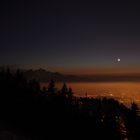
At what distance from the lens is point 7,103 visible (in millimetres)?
52500

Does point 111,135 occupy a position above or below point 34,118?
below

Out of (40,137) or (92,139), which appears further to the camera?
(92,139)

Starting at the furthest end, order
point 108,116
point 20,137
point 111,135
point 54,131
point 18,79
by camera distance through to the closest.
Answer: point 18,79 → point 108,116 → point 111,135 → point 54,131 → point 20,137

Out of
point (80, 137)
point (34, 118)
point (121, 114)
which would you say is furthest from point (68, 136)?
point (121, 114)

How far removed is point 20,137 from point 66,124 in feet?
50.5

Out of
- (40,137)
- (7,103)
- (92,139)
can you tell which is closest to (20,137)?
(40,137)

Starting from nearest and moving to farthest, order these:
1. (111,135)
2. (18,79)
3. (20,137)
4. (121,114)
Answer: (20,137), (111,135), (18,79), (121,114)

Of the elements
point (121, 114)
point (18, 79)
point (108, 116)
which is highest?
point (18, 79)

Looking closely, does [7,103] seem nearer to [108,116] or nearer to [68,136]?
[68,136]

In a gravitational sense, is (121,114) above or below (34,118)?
below

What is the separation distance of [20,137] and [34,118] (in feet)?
40.5

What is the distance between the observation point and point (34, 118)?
50781 millimetres

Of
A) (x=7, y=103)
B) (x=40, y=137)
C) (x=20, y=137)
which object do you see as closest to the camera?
(x=20, y=137)

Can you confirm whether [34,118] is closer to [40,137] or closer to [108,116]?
[40,137]
